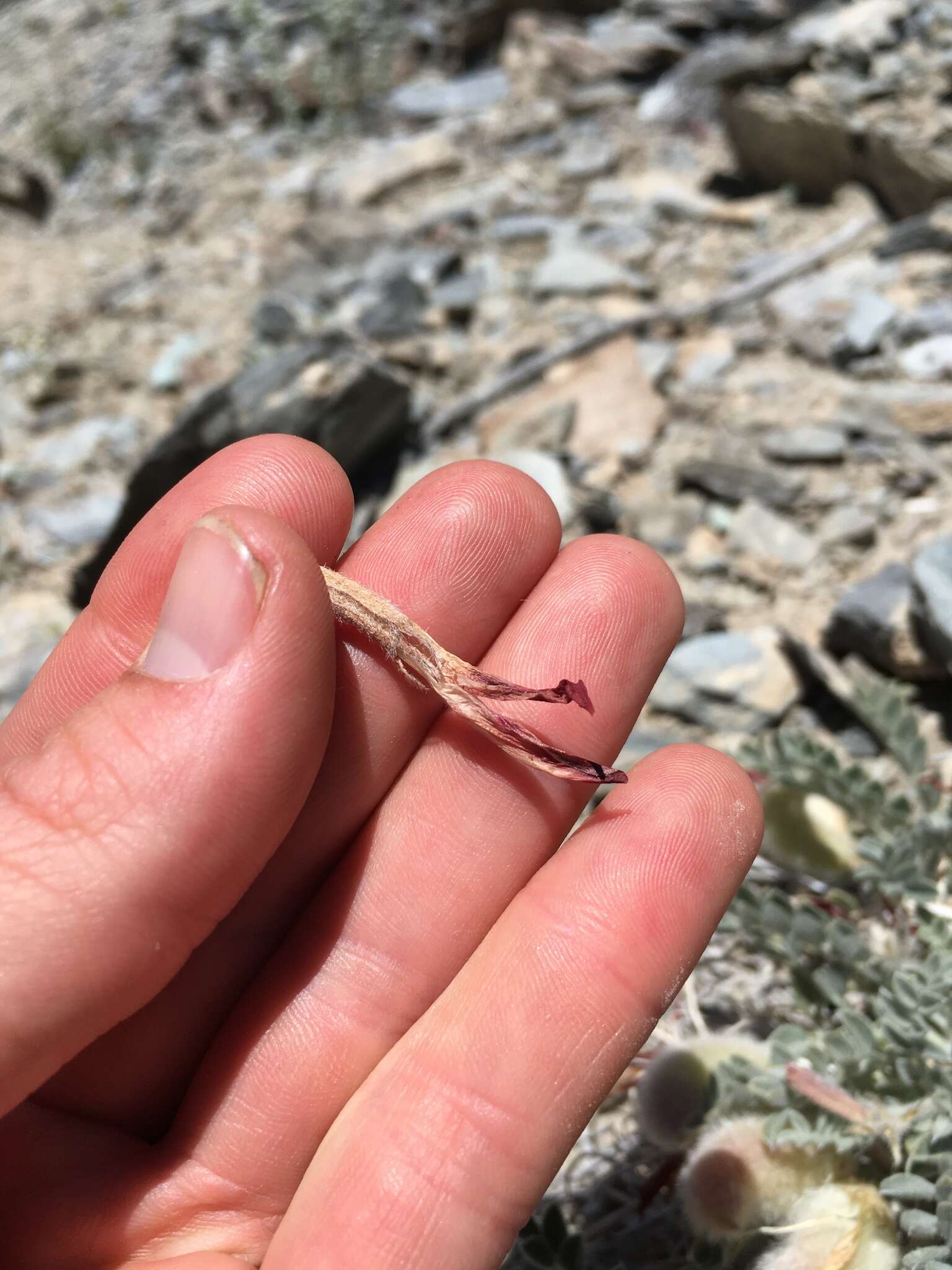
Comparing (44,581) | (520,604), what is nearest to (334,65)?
(44,581)

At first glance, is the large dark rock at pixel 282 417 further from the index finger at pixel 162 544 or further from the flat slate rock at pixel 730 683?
the index finger at pixel 162 544

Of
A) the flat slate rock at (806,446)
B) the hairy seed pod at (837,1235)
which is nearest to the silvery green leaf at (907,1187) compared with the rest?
the hairy seed pod at (837,1235)

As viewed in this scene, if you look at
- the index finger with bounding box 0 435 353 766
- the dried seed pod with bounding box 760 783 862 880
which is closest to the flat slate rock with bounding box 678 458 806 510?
the dried seed pod with bounding box 760 783 862 880

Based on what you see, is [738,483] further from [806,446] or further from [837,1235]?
[837,1235]

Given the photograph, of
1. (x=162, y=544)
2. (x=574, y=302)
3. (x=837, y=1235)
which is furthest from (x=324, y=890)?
(x=574, y=302)

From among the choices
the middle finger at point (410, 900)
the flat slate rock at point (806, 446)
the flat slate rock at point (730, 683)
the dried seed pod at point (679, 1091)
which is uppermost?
the middle finger at point (410, 900)

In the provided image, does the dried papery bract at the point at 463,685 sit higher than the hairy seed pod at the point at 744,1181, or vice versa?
the dried papery bract at the point at 463,685

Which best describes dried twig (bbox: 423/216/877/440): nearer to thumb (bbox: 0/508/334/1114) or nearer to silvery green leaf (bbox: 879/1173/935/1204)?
thumb (bbox: 0/508/334/1114)
